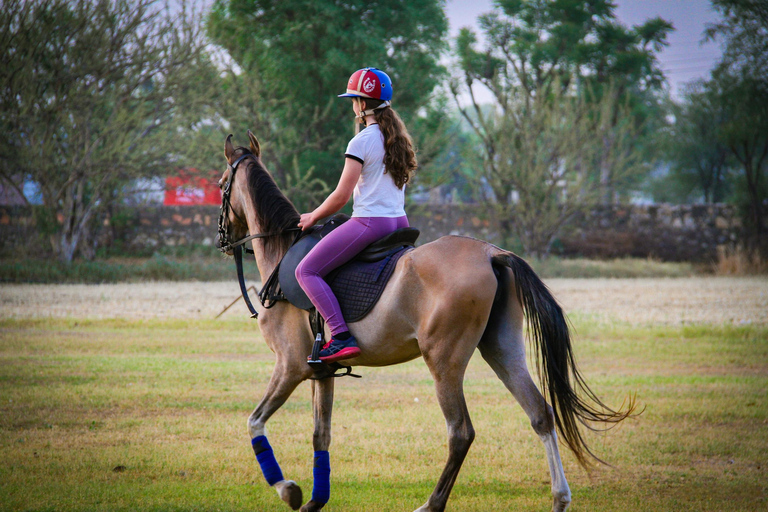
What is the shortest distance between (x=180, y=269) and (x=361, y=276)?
16613 millimetres

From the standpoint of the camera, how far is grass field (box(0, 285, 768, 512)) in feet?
15.1

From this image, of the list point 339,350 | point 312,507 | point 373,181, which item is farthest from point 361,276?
point 312,507

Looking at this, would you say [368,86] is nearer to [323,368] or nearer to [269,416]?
[323,368]

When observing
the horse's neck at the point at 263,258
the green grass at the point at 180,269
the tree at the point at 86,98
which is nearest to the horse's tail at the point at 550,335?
the horse's neck at the point at 263,258

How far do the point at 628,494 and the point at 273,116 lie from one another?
20.1m

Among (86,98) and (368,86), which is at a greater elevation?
(86,98)

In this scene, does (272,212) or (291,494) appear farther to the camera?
(272,212)

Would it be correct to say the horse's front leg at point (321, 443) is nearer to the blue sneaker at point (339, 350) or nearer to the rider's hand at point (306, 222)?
the blue sneaker at point (339, 350)

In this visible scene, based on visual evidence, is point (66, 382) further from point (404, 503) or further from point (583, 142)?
point (583, 142)

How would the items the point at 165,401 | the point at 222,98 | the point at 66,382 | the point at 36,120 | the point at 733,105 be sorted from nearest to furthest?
the point at 165,401, the point at 66,382, the point at 36,120, the point at 222,98, the point at 733,105

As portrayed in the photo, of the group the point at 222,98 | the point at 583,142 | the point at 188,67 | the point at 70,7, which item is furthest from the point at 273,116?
the point at 583,142

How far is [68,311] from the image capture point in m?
13.1

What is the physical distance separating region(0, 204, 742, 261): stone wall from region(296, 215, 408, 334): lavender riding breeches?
19.9 metres

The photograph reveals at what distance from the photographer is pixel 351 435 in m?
6.07
